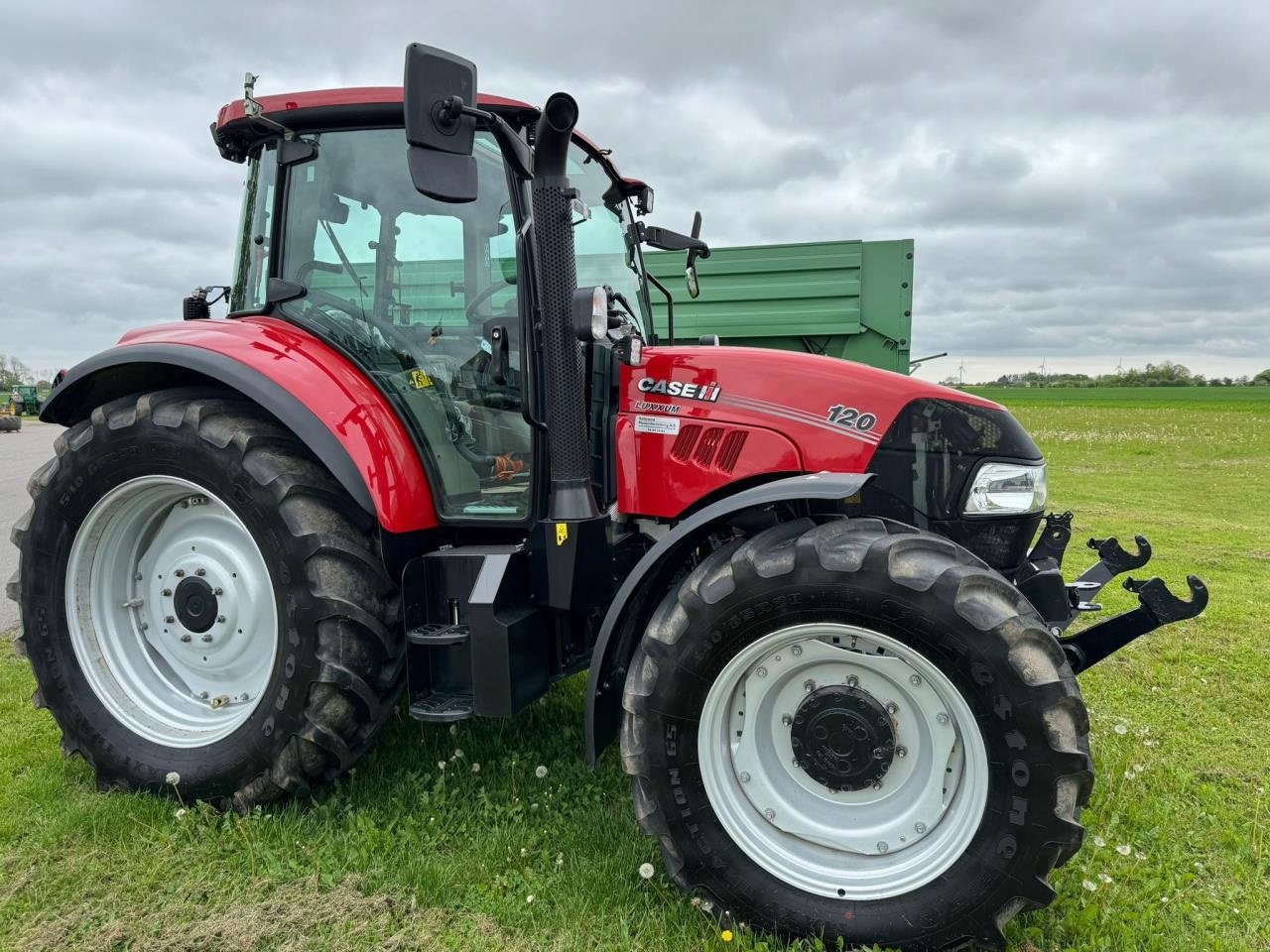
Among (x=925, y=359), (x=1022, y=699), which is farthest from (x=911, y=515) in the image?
(x=925, y=359)

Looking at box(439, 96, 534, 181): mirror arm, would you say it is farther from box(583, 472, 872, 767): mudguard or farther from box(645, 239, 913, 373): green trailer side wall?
box(645, 239, 913, 373): green trailer side wall

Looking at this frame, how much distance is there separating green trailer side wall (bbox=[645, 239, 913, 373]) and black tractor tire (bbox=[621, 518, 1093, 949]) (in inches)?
248

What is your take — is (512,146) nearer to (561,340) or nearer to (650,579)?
(561,340)

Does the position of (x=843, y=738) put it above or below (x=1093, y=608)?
below

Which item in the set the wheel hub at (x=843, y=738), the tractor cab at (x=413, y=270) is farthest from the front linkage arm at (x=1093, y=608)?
the tractor cab at (x=413, y=270)

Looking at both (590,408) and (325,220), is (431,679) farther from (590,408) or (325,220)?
(325,220)

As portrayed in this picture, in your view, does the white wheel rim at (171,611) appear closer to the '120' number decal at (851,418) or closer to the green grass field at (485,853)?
the green grass field at (485,853)

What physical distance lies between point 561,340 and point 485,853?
1.63 meters

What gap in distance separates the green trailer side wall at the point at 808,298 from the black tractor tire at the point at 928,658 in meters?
6.30

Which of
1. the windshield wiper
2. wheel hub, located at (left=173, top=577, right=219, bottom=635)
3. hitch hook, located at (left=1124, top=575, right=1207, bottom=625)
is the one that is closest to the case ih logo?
the windshield wiper

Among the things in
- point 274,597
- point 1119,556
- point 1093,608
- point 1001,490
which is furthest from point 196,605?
point 1119,556

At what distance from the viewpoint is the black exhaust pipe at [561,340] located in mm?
2654

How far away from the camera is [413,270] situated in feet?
9.92

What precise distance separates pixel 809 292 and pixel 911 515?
6.44 metres
